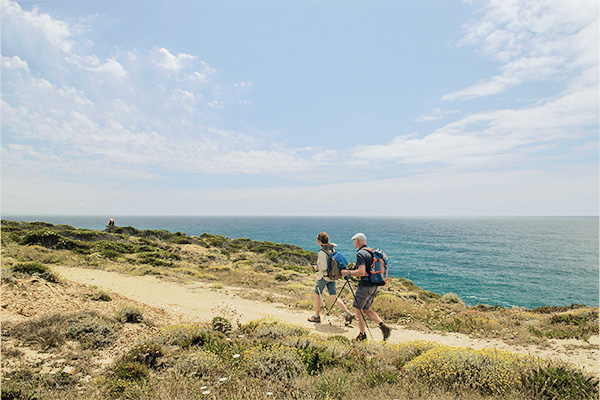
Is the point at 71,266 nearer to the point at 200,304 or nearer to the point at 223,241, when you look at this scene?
the point at 200,304

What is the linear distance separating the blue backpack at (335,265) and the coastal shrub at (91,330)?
17.5 ft

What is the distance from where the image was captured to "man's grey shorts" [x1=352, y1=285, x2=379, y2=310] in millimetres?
6879

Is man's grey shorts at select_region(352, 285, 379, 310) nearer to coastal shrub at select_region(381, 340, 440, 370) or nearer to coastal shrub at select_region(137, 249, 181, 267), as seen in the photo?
coastal shrub at select_region(381, 340, 440, 370)

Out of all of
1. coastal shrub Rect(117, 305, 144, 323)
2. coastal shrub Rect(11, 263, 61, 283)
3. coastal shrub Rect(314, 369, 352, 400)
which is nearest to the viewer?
coastal shrub Rect(314, 369, 352, 400)

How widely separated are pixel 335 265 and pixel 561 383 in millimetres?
4634

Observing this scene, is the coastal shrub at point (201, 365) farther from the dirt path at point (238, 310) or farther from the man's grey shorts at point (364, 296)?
the man's grey shorts at point (364, 296)

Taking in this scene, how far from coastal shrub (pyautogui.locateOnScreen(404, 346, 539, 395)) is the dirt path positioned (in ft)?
7.51

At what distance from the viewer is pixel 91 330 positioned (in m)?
6.68

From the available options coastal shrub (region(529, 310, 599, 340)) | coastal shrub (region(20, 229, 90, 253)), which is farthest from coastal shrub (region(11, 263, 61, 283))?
coastal shrub (region(529, 310, 599, 340))

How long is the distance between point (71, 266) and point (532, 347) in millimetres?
21882

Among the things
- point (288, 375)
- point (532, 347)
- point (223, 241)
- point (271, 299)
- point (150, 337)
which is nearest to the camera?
point (288, 375)

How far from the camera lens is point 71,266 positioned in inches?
673

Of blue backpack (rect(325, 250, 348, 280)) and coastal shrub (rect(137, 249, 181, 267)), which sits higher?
blue backpack (rect(325, 250, 348, 280))

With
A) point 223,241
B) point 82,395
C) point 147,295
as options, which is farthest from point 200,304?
point 223,241
